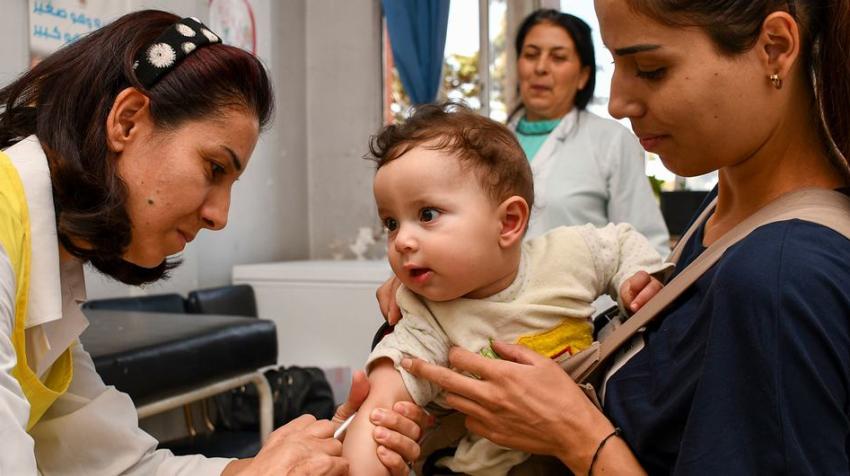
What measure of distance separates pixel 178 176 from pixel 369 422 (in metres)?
0.50

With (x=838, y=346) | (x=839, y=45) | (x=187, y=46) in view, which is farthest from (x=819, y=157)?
(x=187, y=46)

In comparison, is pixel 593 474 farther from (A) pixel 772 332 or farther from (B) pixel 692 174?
(B) pixel 692 174

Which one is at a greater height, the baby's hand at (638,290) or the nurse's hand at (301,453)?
the baby's hand at (638,290)

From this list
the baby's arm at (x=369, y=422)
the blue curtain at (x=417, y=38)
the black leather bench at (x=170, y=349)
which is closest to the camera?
the baby's arm at (x=369, y=422)

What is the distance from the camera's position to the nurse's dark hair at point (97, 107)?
1234 mm

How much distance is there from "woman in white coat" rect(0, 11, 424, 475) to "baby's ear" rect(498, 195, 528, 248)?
12.5 inches

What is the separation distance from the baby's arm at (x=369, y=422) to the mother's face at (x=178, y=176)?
15.1 inches

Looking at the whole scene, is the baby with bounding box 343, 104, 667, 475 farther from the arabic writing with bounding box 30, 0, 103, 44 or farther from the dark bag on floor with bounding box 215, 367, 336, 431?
the arabic writing with bounding box 30, 0, 103, 44

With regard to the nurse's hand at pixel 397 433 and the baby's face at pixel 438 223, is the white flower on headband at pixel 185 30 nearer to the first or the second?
the baby's face at pixel 438 223

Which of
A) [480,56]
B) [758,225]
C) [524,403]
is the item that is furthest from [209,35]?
[480,56]

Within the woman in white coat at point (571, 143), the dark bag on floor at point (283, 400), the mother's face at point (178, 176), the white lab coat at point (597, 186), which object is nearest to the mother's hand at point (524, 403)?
the mother's face at point (178, 176)

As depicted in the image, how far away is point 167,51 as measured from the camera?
1309mm

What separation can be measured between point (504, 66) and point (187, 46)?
185 inches

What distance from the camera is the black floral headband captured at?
1.29 metres
